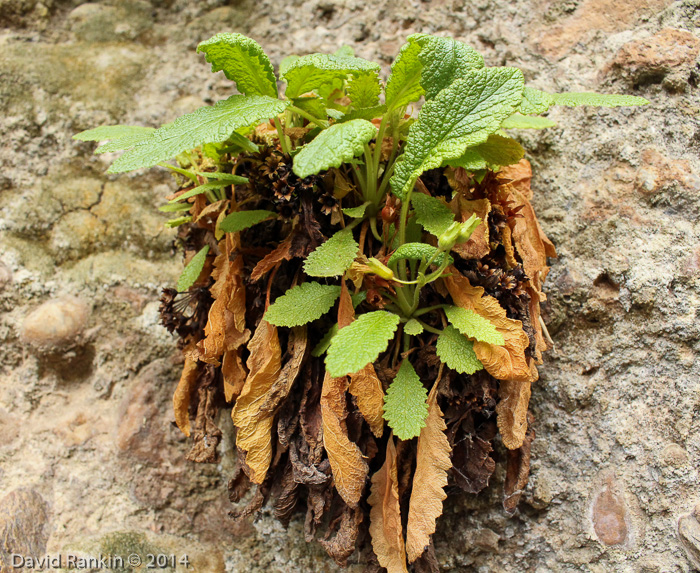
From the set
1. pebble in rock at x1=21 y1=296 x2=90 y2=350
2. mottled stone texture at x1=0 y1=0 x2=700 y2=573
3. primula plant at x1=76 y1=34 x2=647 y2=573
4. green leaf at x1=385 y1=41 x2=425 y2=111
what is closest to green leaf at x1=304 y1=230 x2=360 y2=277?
primula plant at x1=76 y1=34 x2=647 y2=573

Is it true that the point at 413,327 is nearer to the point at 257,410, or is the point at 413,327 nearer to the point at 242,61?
the point at 257,410

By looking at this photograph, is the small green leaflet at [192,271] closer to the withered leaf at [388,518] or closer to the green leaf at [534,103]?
the withered leaf at [388,518]

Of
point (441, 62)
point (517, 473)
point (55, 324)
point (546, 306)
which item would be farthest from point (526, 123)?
point (55, 324)

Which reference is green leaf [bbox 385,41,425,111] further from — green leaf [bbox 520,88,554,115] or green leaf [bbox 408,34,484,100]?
green leaf [bbox 520,88,554,115]

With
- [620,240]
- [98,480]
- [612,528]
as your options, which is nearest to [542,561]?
[612,528]

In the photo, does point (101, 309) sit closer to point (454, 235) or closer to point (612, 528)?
point (454, 235)

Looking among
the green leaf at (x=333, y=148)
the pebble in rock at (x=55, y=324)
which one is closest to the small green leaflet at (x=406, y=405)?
the green leaf at (x=333, y=148)
